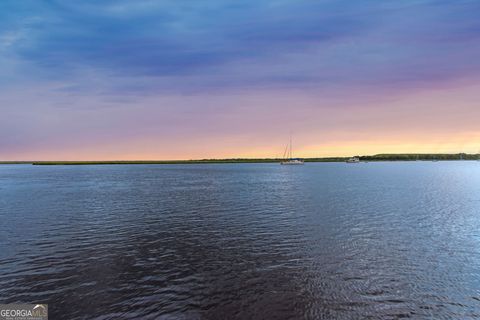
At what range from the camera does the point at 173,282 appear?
20.4 meters

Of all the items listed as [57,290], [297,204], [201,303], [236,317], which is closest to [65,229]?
[57,290]

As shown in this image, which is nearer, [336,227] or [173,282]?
[173,282]

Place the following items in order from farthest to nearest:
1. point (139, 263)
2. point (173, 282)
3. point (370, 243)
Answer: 1. point (370, 243)
2. point (139, 263)
3. point (173, 282)

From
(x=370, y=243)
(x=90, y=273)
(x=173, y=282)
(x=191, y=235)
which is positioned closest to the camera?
(x=173, y=282)

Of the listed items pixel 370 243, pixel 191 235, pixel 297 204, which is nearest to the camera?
pixel 370 243

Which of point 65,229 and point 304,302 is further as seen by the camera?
point 65,229

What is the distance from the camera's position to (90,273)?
21.9 metres

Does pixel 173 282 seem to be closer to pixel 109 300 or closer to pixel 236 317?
pixel 109 300

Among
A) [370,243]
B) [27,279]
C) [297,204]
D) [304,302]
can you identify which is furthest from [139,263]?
[297,204]

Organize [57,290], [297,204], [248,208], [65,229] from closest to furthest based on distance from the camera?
[57,290]
[65,229]
[248,208]
[297,204]

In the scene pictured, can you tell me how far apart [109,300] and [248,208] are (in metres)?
33.6

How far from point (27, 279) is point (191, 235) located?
15932 millimetres

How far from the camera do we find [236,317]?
16.1 m

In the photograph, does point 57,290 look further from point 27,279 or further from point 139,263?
point 139,263
